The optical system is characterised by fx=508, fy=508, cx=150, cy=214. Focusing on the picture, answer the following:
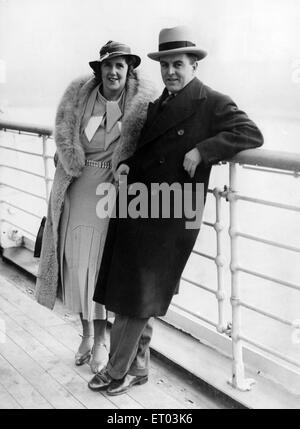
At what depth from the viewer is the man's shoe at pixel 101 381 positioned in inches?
86.6

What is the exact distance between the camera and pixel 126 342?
210 cm

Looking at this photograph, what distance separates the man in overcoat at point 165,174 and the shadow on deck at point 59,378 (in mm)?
133

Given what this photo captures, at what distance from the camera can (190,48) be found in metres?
1.84

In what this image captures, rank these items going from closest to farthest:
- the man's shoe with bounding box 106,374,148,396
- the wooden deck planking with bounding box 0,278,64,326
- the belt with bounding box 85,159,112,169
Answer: the man's shoe with bounding box 106,374,148,396 → the belt with bounding box 85,159,112,169 → the wooden deck planking with bounding box 0,278,64,326

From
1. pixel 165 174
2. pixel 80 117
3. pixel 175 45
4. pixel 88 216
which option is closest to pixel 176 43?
pixel 175 45

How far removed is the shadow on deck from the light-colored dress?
311 mm

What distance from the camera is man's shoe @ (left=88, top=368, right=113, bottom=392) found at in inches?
86.6

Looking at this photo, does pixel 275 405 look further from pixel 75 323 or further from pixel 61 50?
pixel 61 50

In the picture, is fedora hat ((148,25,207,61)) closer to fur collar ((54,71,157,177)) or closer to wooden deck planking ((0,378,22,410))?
fur collar ((54,71,157,177))

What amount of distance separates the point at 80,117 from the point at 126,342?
3.30 ft

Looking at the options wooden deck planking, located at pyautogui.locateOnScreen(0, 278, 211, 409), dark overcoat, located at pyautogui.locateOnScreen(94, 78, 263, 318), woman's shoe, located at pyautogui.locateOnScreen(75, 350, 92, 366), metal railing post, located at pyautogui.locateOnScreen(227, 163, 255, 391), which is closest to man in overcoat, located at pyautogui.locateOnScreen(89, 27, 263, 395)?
dark overcoat, located at pyautogui.locateOnScreen(94, 78, 263, 318)

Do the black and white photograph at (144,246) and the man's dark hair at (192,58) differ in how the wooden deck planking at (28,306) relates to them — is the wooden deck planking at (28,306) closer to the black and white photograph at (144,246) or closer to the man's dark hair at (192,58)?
the black and white photograph at (144,246)

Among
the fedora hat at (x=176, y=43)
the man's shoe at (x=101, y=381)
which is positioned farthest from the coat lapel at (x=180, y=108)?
the man's shoe at (x=101, y=381)

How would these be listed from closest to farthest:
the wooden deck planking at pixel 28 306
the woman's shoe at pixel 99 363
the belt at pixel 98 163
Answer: the belt at pixel 98 163 → the woman's shoe at pixel 99 363 → the wooden deck planking at pixel 28 306
